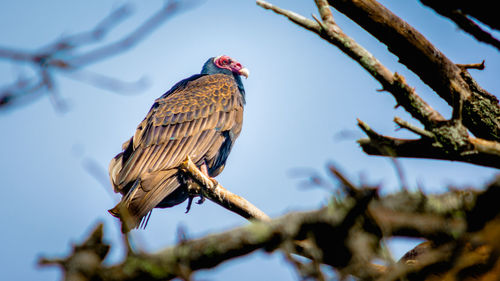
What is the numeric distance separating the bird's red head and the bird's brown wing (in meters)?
0.62

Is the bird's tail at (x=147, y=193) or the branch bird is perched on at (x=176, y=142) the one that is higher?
the branch bird is perched on at (x=176, y=142)

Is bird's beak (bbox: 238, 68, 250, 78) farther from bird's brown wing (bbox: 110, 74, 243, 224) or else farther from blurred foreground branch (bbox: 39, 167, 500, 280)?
blurred foreground branch (bbox: 39, 167, 500, 280)

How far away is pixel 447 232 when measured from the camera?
168 cm

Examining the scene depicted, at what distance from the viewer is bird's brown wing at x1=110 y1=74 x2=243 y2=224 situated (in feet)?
14.6

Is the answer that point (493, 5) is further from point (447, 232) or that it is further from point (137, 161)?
point (137, 161)

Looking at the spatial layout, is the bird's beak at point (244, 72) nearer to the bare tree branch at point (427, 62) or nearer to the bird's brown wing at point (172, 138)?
the bird's brown wing at point (172, 138)

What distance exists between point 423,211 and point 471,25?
0.71m

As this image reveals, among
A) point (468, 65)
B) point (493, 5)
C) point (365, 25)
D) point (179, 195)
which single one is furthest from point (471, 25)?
point (179, 195)

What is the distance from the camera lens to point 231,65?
22.4ft

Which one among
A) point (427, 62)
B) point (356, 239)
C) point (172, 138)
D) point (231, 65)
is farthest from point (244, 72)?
point (356, 239)

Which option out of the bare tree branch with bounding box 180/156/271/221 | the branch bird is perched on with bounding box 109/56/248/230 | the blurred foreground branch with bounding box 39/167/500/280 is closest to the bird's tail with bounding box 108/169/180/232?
the branch bird is perched on with bounding box 109/56/248/230

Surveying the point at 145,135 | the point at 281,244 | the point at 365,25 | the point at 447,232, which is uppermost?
the point at 145,135

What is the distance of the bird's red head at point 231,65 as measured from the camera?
266 inches

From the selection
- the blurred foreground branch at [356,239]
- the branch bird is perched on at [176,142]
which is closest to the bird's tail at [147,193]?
the branch bird is perched on at [176,142]
